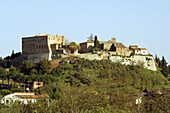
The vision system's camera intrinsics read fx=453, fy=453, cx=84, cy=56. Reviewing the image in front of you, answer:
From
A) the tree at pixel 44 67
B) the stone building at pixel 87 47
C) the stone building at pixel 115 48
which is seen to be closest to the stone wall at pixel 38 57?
the tree at pixel 44 67

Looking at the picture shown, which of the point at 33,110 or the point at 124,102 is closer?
the point at 33,110

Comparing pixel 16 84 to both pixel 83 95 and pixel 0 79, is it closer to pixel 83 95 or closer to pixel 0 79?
pixel 0 79

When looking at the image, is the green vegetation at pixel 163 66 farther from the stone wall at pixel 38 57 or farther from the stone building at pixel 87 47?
the stone wall at pixel 38 57

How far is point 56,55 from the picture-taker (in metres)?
81.6

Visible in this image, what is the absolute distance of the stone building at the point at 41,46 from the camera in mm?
82062

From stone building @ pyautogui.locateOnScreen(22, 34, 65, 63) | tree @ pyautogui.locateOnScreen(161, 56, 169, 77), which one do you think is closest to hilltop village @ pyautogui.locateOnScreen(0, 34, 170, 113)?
stone building @ pyautogui.locateOnScreen(22, 34, 65, 63)

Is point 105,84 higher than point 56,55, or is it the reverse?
point 56,55

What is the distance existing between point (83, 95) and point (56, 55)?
113ft

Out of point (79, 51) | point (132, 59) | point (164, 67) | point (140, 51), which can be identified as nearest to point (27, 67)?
point (79, 51)

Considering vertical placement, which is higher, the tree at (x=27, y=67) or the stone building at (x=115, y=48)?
the stone building at (x=115, y=48)

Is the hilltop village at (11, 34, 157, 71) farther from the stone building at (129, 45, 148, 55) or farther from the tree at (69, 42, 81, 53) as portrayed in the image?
the tree at (69, 42, 81, 53)

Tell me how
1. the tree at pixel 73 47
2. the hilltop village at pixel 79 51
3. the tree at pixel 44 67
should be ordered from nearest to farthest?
the tree at pixel 44 67
the tree at pixel 73 47
the hilltop village at pixel 79 51

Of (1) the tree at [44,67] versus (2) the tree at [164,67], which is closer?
(1) the tree at [44,67]

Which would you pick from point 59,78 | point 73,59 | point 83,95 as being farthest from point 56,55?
point 83,95
